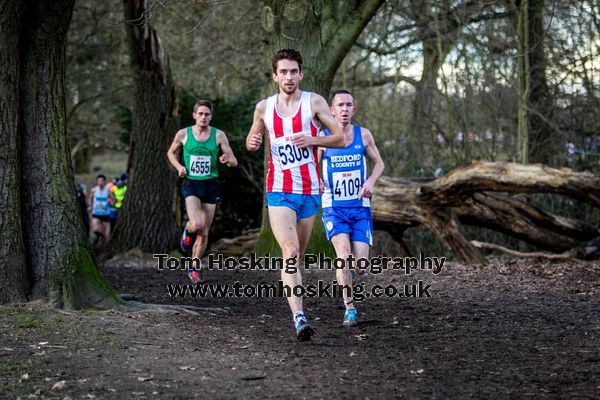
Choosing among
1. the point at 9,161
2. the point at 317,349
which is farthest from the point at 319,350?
the point at 9,161

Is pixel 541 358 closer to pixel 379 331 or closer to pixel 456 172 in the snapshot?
pixel 379 331

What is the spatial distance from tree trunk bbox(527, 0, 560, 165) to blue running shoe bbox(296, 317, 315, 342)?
436 inches

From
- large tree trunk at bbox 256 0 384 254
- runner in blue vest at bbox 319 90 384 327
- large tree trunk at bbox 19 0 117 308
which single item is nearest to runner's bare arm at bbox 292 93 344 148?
runner in blue vest at bbox 319 90 384 327

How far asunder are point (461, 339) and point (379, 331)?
29.5 inches

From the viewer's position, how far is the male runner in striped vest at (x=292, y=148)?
22.5 ft

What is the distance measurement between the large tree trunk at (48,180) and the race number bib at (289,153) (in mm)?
2111

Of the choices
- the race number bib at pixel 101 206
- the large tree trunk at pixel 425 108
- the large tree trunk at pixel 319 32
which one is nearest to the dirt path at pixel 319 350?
the large tree trunk at pixel 319 32

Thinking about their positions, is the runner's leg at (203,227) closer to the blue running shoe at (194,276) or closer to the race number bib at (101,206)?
the blue running shoe at (194,276)

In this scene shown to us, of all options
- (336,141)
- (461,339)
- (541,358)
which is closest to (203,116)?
(336,141)

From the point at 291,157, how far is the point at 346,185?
52.9 inches

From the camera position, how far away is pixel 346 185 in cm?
817

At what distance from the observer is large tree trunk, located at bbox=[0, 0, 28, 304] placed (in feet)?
24.5

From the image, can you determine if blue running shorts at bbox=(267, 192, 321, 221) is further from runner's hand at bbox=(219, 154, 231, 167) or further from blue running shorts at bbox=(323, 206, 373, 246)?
runner's hand at bbox=(219, 154, 231, 167)

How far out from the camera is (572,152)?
648 inches
